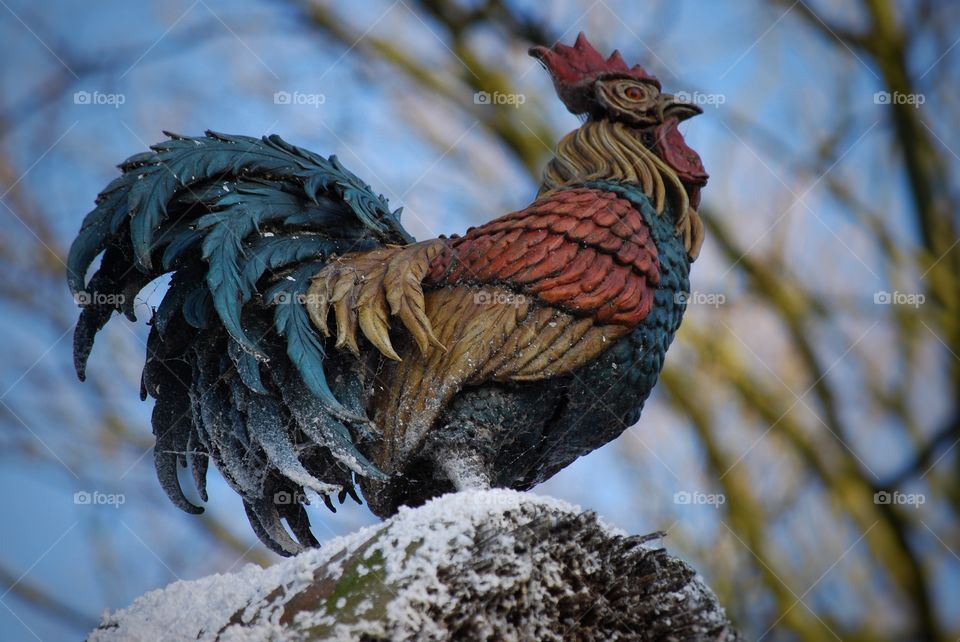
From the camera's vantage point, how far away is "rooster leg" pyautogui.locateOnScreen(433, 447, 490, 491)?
363 centimetres

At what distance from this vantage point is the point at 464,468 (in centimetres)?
365

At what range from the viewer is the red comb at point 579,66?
4.27 m

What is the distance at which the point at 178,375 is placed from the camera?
3900 millimetres

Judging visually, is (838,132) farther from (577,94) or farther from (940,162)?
(577,94)
